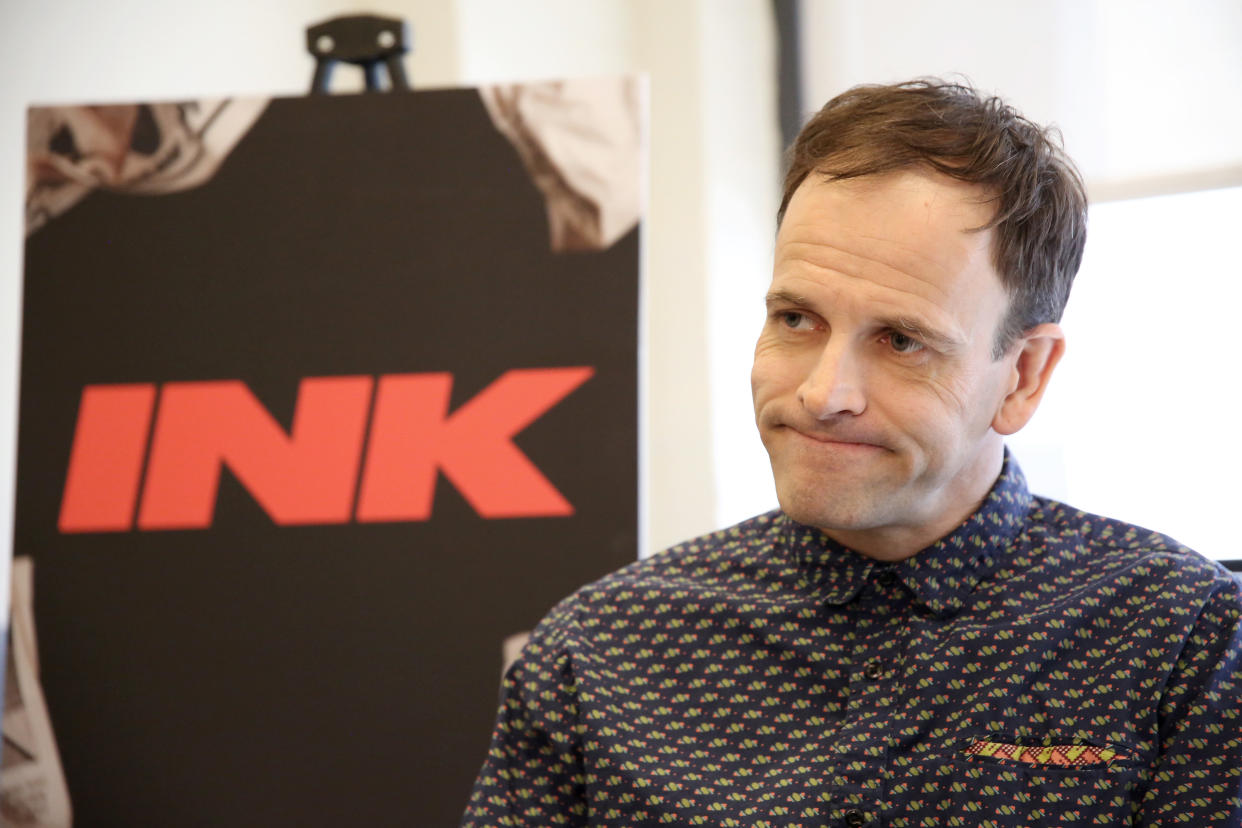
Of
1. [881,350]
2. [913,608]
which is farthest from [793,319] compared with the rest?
[913,608]

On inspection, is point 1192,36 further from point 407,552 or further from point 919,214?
point 407,552

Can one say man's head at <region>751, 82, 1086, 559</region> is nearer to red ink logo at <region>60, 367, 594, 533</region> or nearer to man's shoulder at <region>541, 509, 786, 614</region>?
man's shoulder at <region>541, 509, 786, 614</region>

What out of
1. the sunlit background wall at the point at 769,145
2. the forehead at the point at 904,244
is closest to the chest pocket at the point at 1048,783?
the forehead at the point at 904,244

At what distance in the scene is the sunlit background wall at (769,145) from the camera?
8.14 feet

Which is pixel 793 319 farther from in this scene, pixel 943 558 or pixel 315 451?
pixel 315 451

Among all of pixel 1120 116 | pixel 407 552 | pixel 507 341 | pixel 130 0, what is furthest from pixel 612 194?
pixel 130 0

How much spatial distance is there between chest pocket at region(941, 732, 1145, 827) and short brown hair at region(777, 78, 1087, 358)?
40 cm

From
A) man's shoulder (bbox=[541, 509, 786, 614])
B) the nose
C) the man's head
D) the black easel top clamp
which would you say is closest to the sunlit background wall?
the black easel top clamp

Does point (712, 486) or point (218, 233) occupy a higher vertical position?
point (218, 233)

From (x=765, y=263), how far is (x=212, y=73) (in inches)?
51.8

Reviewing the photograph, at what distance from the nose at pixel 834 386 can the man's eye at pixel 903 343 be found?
42 mm

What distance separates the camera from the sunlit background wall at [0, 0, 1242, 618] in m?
2.48

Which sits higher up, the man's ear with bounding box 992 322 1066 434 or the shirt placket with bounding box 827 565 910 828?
the man's ear with bounding box 992 322 1066 434

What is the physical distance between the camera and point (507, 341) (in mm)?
2023
